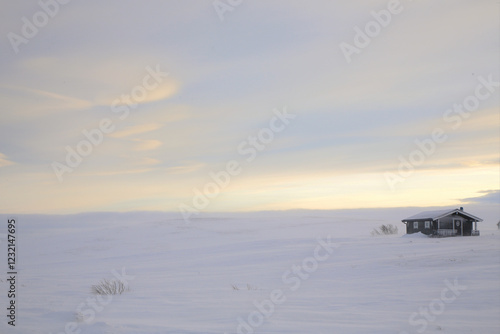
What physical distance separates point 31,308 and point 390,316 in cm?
1220

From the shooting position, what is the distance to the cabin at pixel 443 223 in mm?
45312

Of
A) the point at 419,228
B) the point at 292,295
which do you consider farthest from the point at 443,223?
the point at 292,295

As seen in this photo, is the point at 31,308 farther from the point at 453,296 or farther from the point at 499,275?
the point at 499,275

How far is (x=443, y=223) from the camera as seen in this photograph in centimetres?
4575

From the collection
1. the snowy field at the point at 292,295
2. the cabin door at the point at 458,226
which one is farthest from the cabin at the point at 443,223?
the snowy field at the point at 292,295

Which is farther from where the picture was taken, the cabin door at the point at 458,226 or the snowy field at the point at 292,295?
the cabin door at the point at 458,226

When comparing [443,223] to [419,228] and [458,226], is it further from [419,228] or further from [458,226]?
[419,228]

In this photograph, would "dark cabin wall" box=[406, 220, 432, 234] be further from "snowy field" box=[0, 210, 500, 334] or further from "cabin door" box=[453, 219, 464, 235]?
"snowy field" box=[0, 210, 500, 334]

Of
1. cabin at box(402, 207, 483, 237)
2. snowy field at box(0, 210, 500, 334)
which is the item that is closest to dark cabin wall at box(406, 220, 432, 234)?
cabin at box(402, 207, 483, 237)

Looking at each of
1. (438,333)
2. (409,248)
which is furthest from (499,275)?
(409,248)

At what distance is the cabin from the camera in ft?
149

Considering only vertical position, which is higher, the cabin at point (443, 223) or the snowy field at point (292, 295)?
the cabin at point (443, 223)

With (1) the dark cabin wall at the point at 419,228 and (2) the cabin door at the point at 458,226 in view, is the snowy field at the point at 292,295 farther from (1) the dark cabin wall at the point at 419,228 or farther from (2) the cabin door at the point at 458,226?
(2) the cabin door at the point at 458,226

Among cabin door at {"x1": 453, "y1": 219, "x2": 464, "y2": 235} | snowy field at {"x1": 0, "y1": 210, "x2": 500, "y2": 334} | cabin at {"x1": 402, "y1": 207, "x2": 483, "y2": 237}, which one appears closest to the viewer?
snowy field at {"x1": 0, "y1": 210, "x2": 500, "y2": 334}
